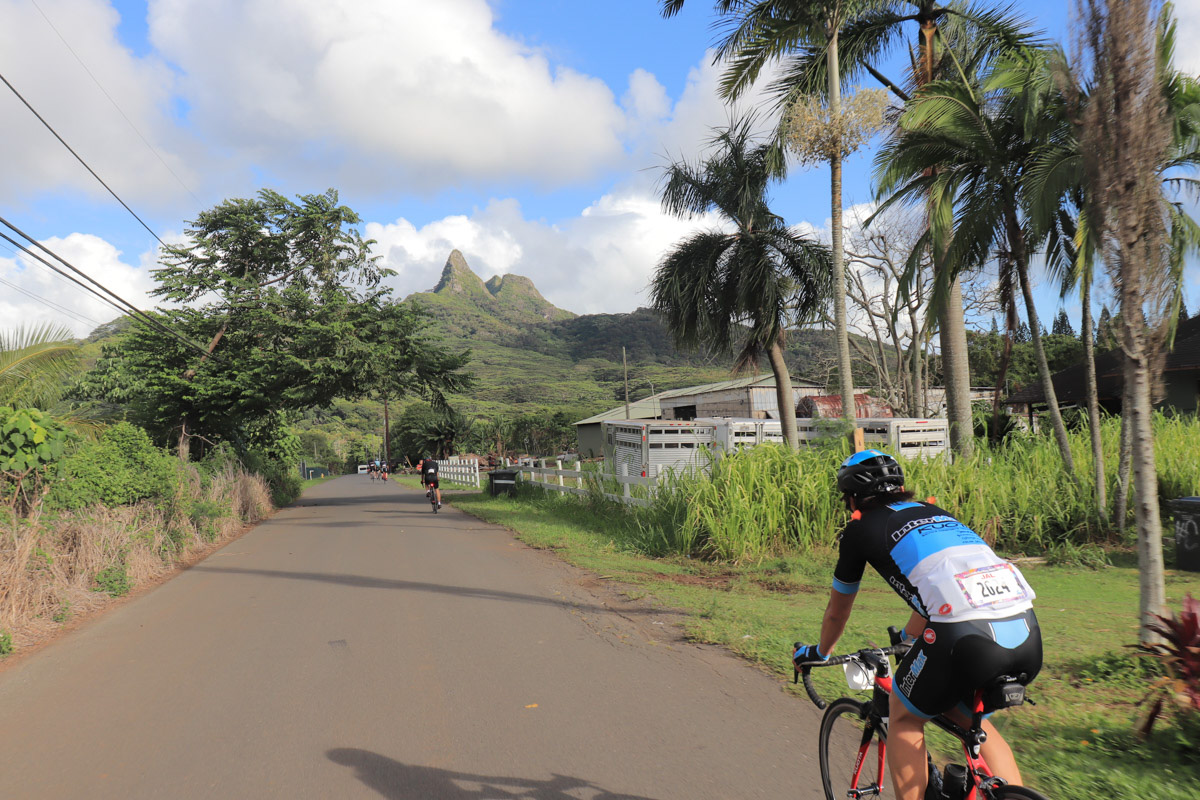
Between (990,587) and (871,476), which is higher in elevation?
(871,476)

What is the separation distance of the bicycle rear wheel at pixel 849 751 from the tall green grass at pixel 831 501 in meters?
7.28

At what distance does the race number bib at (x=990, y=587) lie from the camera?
2.60m

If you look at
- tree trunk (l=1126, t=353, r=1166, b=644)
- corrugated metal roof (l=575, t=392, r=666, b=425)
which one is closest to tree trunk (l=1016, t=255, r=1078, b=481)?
tree trunk (l=1126, t=353, r=1166, b=644)

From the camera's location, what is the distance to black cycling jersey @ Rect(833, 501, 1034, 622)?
2.61m

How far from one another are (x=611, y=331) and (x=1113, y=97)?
182 m

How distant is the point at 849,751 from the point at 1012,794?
109 centimetres

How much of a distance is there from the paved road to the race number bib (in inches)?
65.5

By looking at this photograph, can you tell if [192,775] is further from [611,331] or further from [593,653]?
[611,331]

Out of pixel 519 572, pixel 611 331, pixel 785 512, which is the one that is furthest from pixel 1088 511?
pixel 611 331

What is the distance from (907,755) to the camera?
2.70 metres

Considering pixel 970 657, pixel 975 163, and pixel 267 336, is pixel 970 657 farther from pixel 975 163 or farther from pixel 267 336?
pixel 267 336

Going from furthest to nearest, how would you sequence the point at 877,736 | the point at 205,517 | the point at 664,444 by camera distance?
the point at 664,444 → the point at 205,517 → the point at 877,736

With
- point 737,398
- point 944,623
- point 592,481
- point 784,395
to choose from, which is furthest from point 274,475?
point 944,623

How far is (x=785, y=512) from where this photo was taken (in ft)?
37.0
